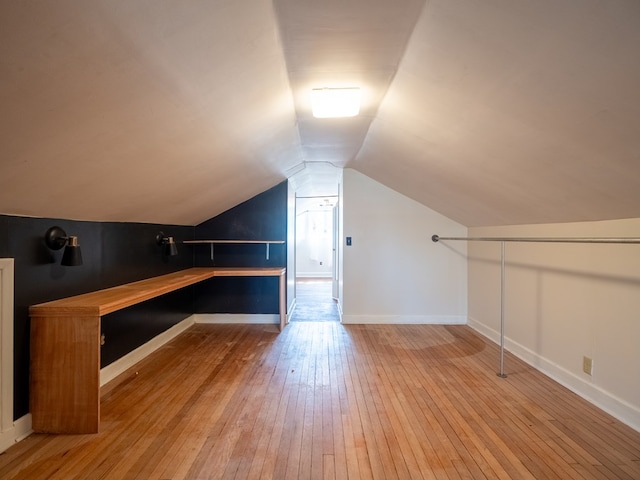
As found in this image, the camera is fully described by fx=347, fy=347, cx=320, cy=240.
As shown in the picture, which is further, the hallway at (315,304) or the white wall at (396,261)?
Answer: the hallway at (315,304)

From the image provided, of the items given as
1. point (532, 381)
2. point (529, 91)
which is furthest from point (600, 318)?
point (529, 91)

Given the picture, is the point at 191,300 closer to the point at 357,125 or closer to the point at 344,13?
the point at 357,125

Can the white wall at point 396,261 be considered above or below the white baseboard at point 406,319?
above

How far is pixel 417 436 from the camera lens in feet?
6.74

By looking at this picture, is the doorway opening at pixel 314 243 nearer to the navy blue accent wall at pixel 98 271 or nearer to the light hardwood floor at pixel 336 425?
the navy blue accent wall at pixel 98 271

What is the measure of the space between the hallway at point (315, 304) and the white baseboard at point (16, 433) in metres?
3.06

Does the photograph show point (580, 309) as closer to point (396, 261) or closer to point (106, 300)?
point (396, 261)

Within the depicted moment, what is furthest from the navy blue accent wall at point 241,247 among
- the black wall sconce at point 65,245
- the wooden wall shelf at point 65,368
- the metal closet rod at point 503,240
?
the wooden wall shelf at point 65,368

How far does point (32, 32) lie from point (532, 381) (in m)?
3.57

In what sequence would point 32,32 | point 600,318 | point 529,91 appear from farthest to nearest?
1. point 600,318
2. point 529,91
3. point 32,32

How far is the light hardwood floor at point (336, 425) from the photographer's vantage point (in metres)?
1.77

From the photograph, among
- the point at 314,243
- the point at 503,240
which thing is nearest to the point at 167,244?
the point at 503,240

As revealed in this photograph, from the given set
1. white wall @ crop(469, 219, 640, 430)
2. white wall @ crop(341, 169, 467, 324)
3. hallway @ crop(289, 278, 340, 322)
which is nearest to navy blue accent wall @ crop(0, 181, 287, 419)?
hallway @ crop(289, 278, 340, 322)

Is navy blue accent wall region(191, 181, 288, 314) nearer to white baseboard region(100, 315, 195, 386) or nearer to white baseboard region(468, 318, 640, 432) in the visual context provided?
white baseboard region(100, 315, 195, 386)
